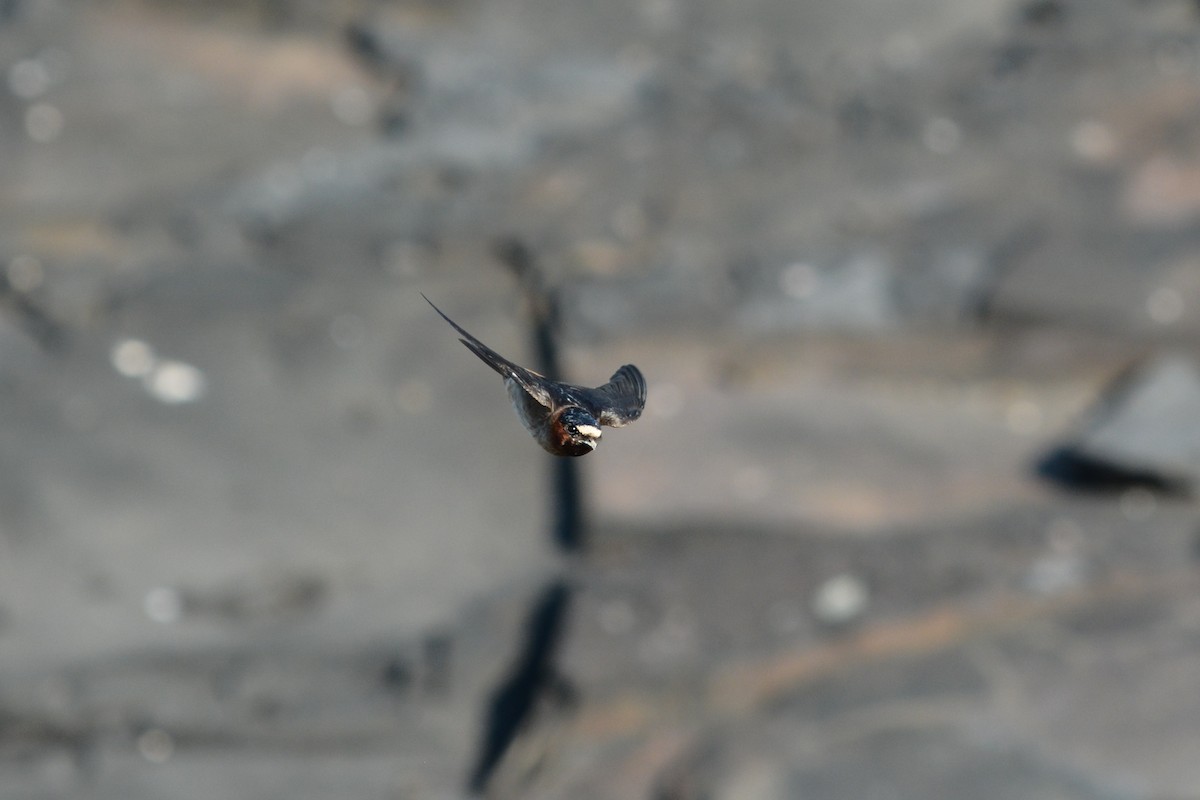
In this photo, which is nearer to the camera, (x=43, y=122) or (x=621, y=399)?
(x=621, y=399)

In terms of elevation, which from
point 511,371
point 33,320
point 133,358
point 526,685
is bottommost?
point 511,371

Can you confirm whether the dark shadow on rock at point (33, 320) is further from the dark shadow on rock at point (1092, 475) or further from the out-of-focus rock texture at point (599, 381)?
the dark shadow on rock at point (1092, 475)

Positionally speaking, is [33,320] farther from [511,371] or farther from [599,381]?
[511,371]

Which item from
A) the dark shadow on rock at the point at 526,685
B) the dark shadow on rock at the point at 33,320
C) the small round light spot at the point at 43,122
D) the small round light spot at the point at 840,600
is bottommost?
the dark shadow on rock at the point at 526,685

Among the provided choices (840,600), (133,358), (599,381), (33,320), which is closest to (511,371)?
(840,600)

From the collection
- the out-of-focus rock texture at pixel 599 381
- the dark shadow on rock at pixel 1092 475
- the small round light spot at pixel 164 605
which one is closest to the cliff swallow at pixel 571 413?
the out-of-focus rock texture at pixel 599 381

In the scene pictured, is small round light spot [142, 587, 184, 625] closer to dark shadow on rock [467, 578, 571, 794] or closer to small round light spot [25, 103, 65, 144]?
dark shadow on rock [467, 578, 571, 794]

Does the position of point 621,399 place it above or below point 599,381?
below

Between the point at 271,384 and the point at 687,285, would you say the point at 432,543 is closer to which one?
the point at 271,384
